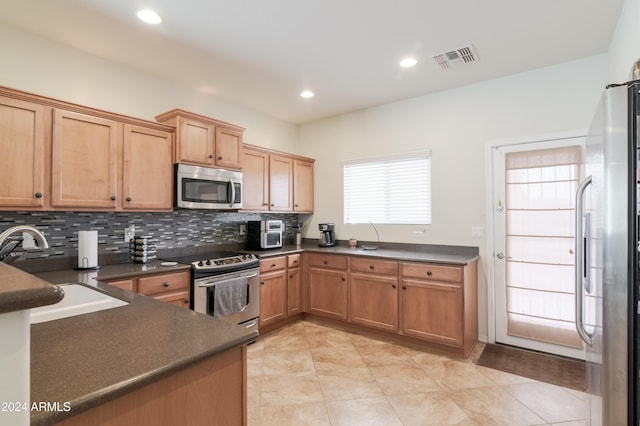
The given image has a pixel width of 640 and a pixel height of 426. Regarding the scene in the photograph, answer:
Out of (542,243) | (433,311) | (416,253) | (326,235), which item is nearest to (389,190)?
(416,253)

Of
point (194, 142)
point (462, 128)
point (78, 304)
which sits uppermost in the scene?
point (462, 128)

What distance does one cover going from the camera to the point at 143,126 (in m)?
2.89

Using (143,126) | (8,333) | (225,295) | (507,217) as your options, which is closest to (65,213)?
(143,126)

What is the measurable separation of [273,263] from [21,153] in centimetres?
239

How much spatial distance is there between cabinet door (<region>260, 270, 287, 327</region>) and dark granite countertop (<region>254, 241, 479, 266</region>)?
27 centimetres

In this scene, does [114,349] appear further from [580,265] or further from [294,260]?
[294,260]

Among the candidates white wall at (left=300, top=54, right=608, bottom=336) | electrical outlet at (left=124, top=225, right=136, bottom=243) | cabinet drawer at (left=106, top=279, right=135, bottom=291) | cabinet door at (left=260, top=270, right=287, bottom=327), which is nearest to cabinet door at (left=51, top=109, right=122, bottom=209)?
electrical outlet at (left=124, top=225, right=136, bottom=243)

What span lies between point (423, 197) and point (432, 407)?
2.31 meters

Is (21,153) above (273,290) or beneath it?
above

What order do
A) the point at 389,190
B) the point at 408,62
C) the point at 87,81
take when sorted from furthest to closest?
the point at 389,190 → the point at 408,62 → the point at 87,81

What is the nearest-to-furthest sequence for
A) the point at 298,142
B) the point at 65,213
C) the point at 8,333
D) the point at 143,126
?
the point at 8,333, the point at 65,213, the point at 143,126, the point at 298,142

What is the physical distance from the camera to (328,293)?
3904 millimetres

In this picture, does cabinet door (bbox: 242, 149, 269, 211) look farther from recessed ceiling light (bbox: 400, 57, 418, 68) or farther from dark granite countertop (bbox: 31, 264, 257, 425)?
dark granite countertop (bbox: 31, 264, 257, 425)

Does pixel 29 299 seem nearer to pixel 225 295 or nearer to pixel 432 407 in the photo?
pixel 432 407
